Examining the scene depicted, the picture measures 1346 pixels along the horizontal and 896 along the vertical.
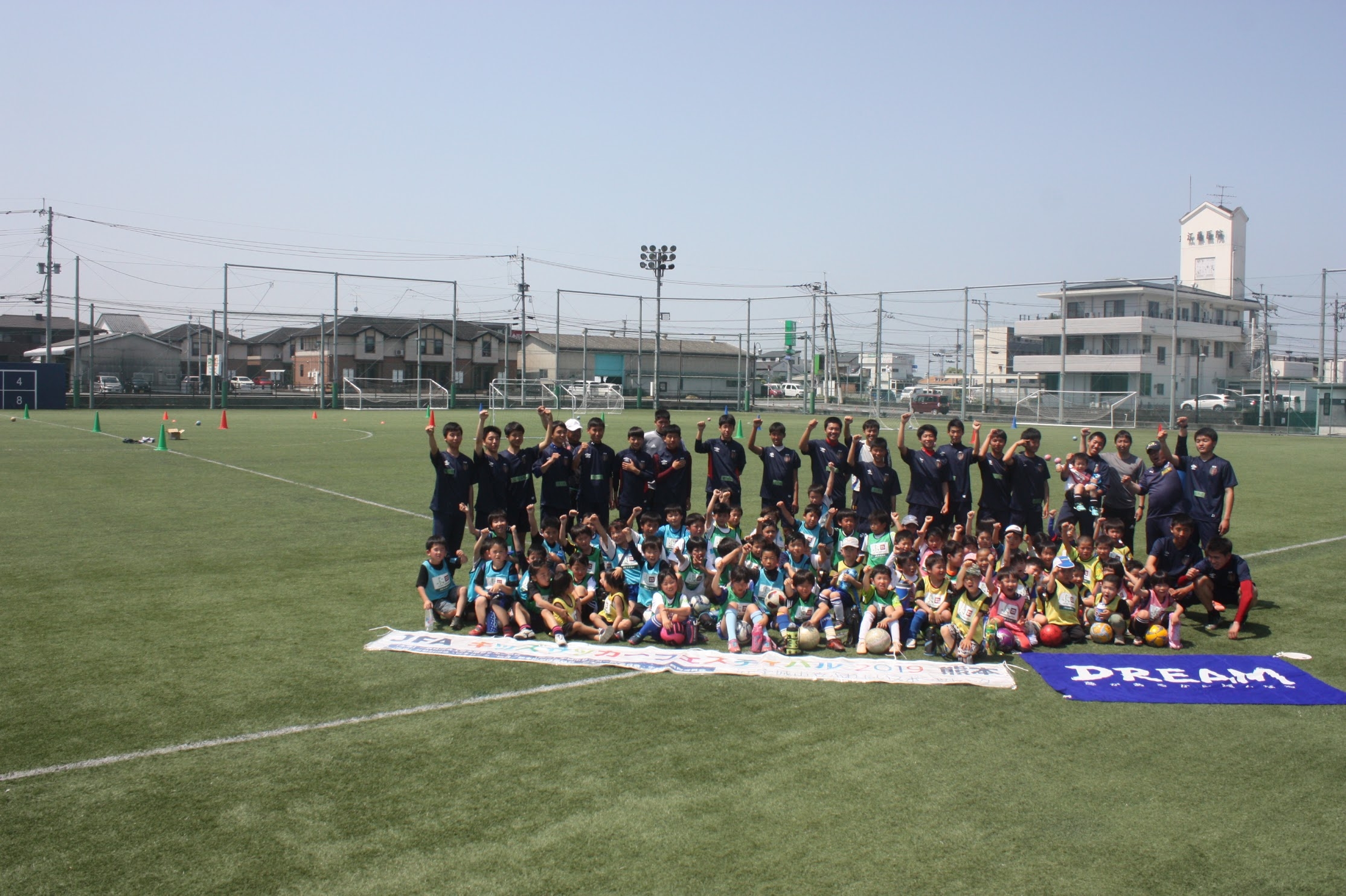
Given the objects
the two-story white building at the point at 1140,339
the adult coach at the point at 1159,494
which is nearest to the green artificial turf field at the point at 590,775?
the adult coach at the point at 1159,494

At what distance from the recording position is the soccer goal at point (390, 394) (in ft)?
172

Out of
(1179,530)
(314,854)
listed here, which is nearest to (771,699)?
(314,854)

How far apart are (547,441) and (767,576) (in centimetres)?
265

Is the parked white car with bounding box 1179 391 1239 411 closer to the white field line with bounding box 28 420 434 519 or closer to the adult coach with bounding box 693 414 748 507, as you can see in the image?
the white field line with bounding box 28 420 434 519

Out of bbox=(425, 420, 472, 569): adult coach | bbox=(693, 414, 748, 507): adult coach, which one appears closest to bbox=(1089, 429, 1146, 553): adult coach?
bbox=(693, 414, 748, 507): adult coach

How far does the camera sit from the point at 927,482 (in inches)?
395

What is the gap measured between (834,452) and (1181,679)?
4.06m

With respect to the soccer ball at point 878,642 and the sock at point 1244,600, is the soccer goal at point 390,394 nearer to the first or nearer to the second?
the soccer ball at point 878,642

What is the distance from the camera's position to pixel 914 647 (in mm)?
7949

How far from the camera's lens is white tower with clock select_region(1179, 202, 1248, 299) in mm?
71375

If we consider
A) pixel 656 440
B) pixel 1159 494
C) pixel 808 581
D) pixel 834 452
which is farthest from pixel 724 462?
pixel 1159 494

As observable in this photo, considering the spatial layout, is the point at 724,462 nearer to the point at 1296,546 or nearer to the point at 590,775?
the point at 590,775

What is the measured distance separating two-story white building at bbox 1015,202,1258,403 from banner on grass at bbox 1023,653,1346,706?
169 feet

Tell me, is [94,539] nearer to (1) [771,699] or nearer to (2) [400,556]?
(2) [400,556]
